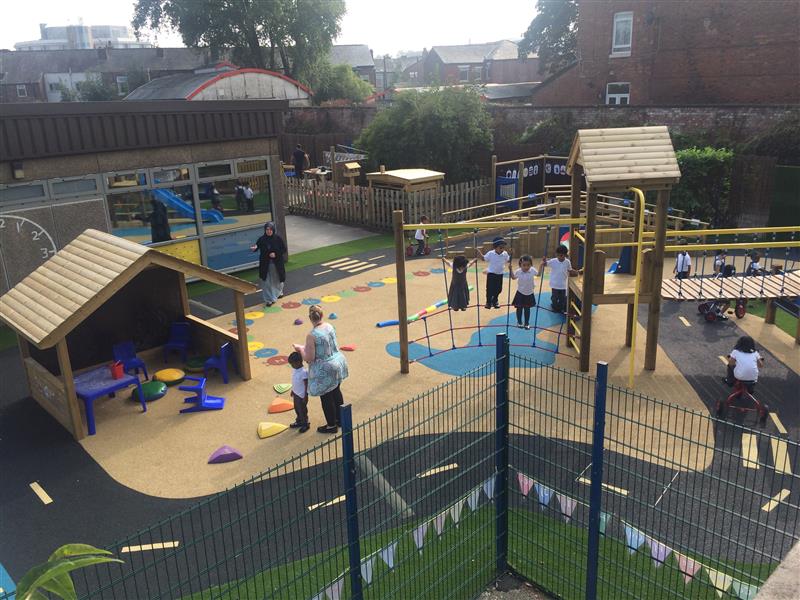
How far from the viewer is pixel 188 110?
1454 centimetres

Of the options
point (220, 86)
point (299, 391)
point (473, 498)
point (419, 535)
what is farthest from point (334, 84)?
point (419, 535)

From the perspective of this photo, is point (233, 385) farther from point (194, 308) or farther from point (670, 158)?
point (670, 158)

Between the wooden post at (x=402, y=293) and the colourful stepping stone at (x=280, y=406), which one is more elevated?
the wooden post at (x=402, y=293)

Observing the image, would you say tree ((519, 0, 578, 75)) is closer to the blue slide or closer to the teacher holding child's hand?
the blue slide

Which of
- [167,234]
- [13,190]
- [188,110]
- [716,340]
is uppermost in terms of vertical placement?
[188,110]

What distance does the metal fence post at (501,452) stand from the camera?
5531 mm

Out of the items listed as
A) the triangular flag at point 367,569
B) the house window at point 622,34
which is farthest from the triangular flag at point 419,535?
the house window at point 622,34

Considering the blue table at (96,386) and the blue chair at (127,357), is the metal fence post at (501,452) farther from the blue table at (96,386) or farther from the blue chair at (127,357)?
the blue chair at (127,357)

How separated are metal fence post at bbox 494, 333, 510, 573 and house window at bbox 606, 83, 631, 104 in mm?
27735

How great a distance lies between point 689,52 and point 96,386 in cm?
2723

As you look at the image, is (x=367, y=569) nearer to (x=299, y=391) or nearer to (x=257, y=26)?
(x=299, y=391)

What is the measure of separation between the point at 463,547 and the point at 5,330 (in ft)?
36.5

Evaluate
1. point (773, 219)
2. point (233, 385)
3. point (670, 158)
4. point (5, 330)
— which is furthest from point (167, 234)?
point (773, 219)

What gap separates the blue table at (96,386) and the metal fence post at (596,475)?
6489 mm
